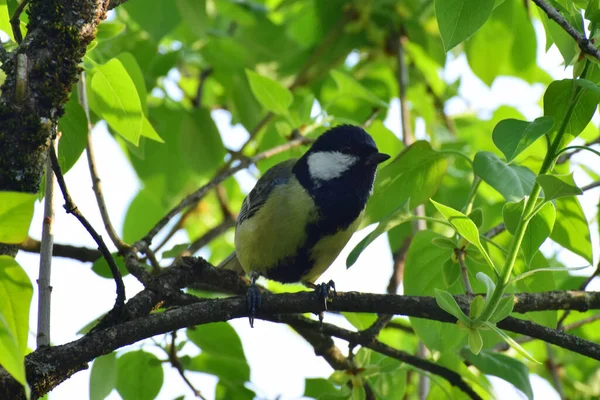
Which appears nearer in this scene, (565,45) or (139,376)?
(565,45)

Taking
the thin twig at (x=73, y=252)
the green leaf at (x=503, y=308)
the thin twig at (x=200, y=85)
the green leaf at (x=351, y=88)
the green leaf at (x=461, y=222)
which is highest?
the thin twig at (x=200, y=85)

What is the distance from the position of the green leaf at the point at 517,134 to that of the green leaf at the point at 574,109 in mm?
120

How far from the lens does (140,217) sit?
11.6 feet

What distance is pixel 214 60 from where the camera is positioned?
142 inches

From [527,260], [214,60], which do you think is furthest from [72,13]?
[214,60]

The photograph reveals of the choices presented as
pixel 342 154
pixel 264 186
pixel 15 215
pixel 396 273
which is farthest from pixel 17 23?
pixel 396 273

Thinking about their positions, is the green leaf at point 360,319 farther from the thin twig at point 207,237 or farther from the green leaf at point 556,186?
the green leaf at point 556,186

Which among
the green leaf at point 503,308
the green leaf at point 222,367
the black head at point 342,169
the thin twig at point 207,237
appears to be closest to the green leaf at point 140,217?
the thin twig at point 207,237

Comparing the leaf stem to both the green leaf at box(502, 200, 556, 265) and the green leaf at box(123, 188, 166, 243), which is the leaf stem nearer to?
the green leaf at box(502, 200, 556, 265)

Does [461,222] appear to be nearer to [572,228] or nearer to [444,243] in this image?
[444,243]

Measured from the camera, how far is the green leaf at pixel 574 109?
176 centimetres

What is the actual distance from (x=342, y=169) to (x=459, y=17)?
162cm

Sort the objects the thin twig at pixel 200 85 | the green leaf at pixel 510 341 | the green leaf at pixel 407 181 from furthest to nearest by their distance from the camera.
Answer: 1. the thin twig at pixel 200 85
2. the green leaf at pixel 407 181
3. the green leaf at pixel 510 341

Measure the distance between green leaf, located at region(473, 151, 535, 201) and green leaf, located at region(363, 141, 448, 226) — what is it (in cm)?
42
